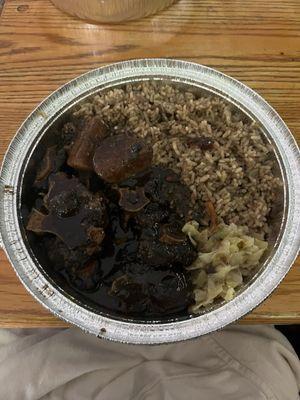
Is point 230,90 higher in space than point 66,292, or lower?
higher

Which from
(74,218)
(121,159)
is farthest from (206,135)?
(74,218)

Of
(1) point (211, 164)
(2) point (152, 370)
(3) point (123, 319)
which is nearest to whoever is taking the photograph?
(3) point (123, 319)

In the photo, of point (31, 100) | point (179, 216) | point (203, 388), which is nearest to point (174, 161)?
point (179, 216)

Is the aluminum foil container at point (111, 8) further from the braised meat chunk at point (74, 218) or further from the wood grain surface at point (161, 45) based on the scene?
the braised meat chunk at point (74, 218)

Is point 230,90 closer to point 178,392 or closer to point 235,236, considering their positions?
point 235,236

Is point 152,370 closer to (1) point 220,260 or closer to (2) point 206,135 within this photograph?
(1) point 220,260

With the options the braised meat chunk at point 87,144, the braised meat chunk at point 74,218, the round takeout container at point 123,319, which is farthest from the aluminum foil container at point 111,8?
the braised meat chunk at point 74,218
